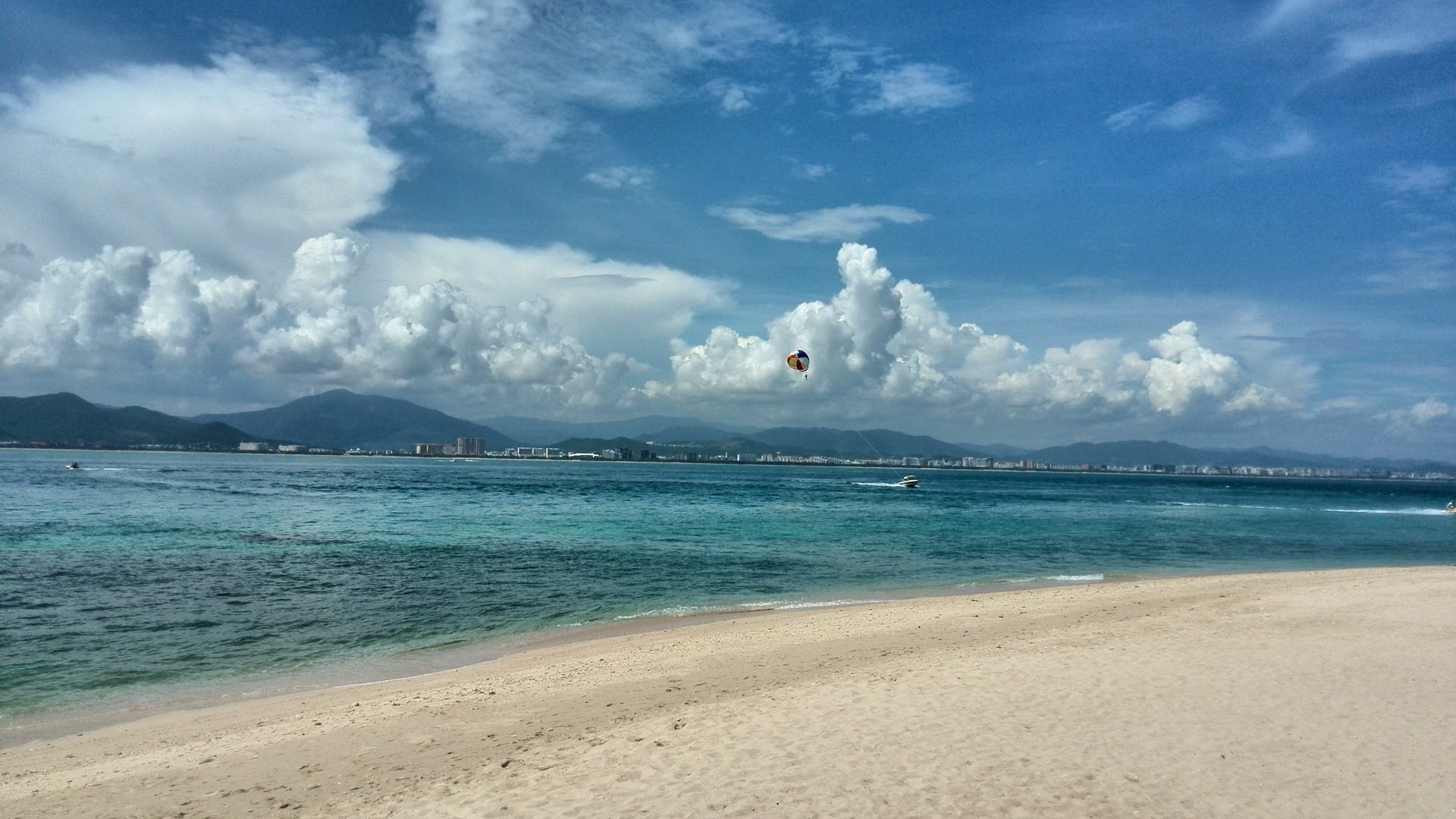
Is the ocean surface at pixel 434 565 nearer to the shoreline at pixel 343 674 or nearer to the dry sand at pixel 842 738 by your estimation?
the shoreline at pixel 343 674

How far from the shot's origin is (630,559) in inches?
1238

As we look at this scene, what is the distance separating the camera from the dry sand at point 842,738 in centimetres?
760

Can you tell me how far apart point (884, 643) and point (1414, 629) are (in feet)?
34.2

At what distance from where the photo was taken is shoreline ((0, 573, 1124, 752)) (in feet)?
38.9

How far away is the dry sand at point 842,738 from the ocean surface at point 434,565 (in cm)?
365

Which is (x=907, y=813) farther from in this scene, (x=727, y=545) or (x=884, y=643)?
(x=727, y=545)

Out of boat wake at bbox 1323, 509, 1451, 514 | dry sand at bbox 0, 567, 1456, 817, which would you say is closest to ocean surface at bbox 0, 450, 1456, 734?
dry sand at bbox 0, 567, 1456, 817

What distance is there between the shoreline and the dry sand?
2.34ft

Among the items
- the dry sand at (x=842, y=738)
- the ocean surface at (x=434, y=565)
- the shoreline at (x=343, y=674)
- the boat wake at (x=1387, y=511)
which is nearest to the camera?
the dry sand at (x=842, y=738)

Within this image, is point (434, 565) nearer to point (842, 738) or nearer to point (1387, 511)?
point (842, 738)

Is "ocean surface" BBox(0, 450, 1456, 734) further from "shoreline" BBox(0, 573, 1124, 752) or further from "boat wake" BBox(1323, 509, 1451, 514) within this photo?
"boat wake" BBox(1323, 509, 1451, 514)

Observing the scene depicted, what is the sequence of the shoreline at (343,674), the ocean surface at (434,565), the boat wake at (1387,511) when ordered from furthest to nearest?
the boat wake at (1387,511), the ocean surface at (434,565), the shoreline at (343,674)

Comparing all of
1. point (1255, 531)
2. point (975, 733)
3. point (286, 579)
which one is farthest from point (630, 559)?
point (1255, 531)

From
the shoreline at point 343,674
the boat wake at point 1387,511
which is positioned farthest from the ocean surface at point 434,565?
the boat wake at point 1387,511
